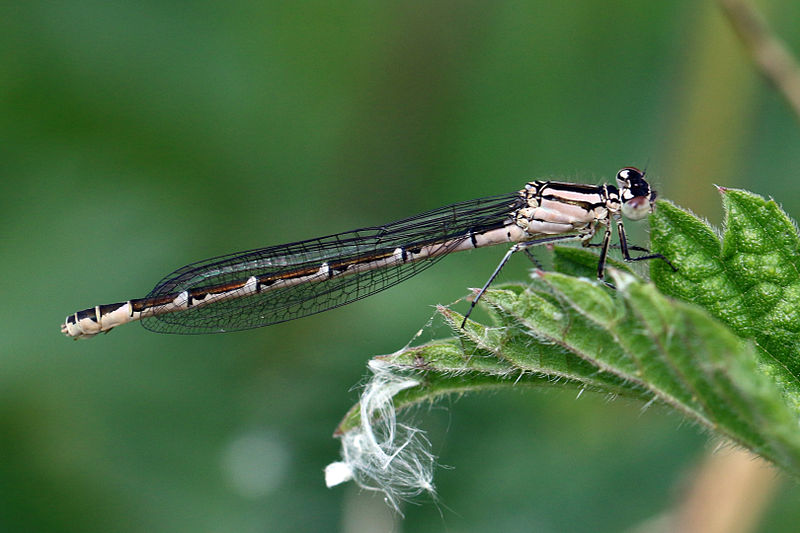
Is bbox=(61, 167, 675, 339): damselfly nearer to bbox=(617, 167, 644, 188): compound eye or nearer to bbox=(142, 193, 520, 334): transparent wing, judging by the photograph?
bbox=(142, 193, 520, 334): transparent wing

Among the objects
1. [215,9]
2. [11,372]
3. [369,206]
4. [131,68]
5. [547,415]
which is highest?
[215,9]

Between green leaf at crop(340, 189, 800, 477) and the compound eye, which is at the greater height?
the compound eye

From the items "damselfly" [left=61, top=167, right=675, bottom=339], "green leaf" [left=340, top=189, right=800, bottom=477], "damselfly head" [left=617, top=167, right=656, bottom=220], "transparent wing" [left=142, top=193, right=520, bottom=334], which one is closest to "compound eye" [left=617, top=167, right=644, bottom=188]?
"damselfly head" [left=617, top=167, right=656, bottom=220]

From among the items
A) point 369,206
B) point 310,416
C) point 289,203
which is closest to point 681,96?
point 369,206

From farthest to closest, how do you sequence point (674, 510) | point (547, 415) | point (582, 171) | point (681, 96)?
point (582, 171), point (681, 96), point (547, 415), point (674, 510)

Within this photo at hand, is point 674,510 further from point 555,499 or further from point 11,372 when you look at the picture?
point 11,372

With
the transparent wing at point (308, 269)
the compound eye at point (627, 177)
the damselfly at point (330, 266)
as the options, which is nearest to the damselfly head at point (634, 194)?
the compound eye at point (627, 177)

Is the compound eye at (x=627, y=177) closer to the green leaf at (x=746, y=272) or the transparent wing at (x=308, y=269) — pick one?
the transparent wing at (x=308, y=269)
